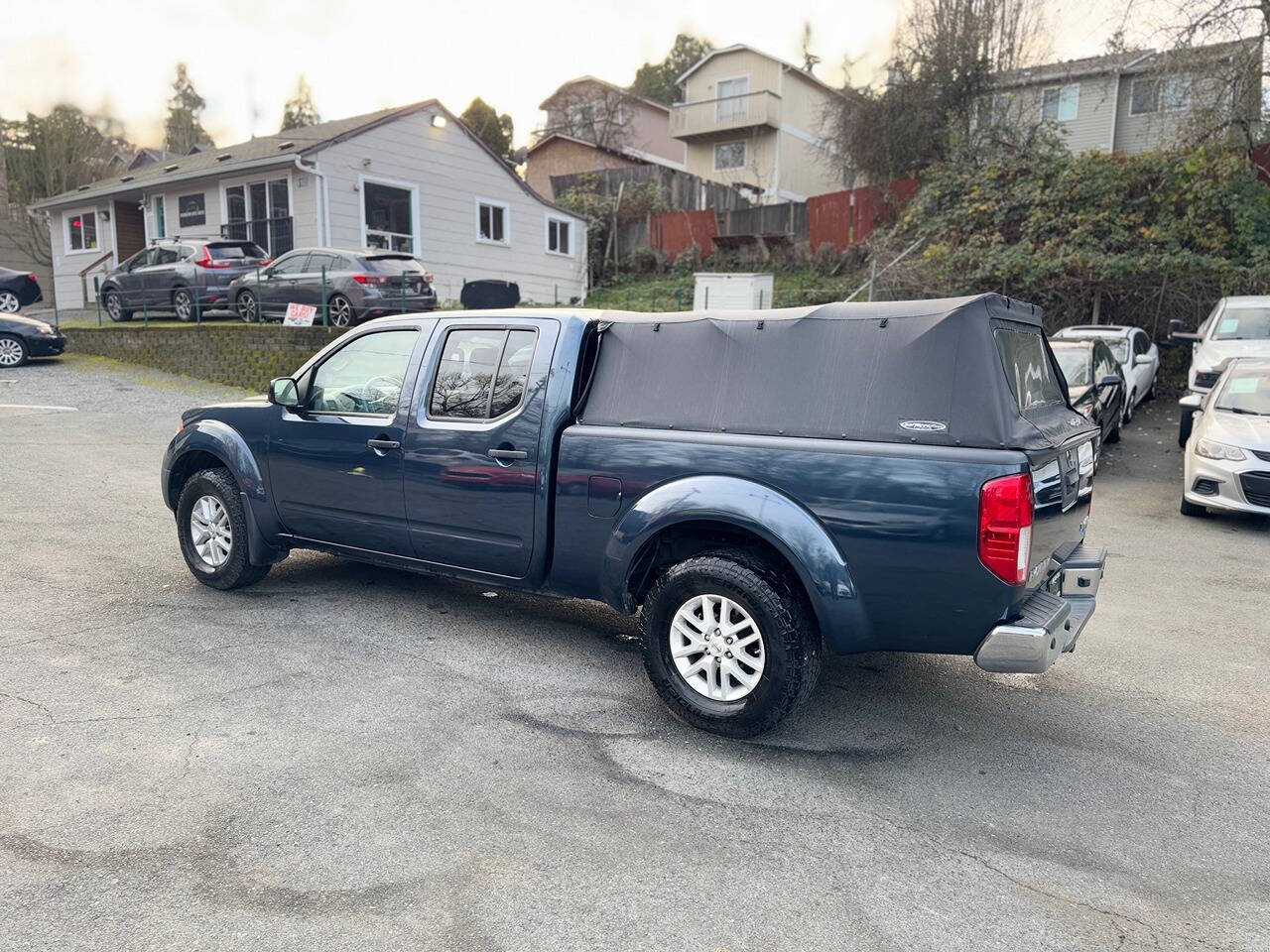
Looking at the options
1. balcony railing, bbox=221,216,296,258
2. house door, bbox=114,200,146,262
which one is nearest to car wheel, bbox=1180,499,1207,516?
A: balcony railing, bbox=221,216,296,258

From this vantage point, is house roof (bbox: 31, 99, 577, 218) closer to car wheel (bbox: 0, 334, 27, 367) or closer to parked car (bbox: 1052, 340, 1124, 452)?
car wheel (bbox: 0, 334, 27, 367)

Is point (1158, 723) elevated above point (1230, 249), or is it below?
below

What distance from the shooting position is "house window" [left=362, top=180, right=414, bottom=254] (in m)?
22.5

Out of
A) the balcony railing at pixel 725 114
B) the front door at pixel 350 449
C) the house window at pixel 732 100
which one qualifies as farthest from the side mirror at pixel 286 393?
the house window at pixel 732 100

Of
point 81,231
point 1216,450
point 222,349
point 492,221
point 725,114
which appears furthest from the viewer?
point 725,114

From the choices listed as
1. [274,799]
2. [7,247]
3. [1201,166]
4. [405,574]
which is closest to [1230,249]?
[1201,166]

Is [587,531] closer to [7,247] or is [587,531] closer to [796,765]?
[796,765]

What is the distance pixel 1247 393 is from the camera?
880 cm

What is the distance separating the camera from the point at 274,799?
10.9 ft

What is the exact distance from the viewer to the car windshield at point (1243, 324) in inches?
474

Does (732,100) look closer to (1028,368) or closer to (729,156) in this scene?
(729,156)

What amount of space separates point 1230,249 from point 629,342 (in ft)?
53.6

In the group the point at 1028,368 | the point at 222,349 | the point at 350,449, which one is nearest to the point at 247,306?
the point at 222,349

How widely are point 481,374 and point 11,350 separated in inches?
716
